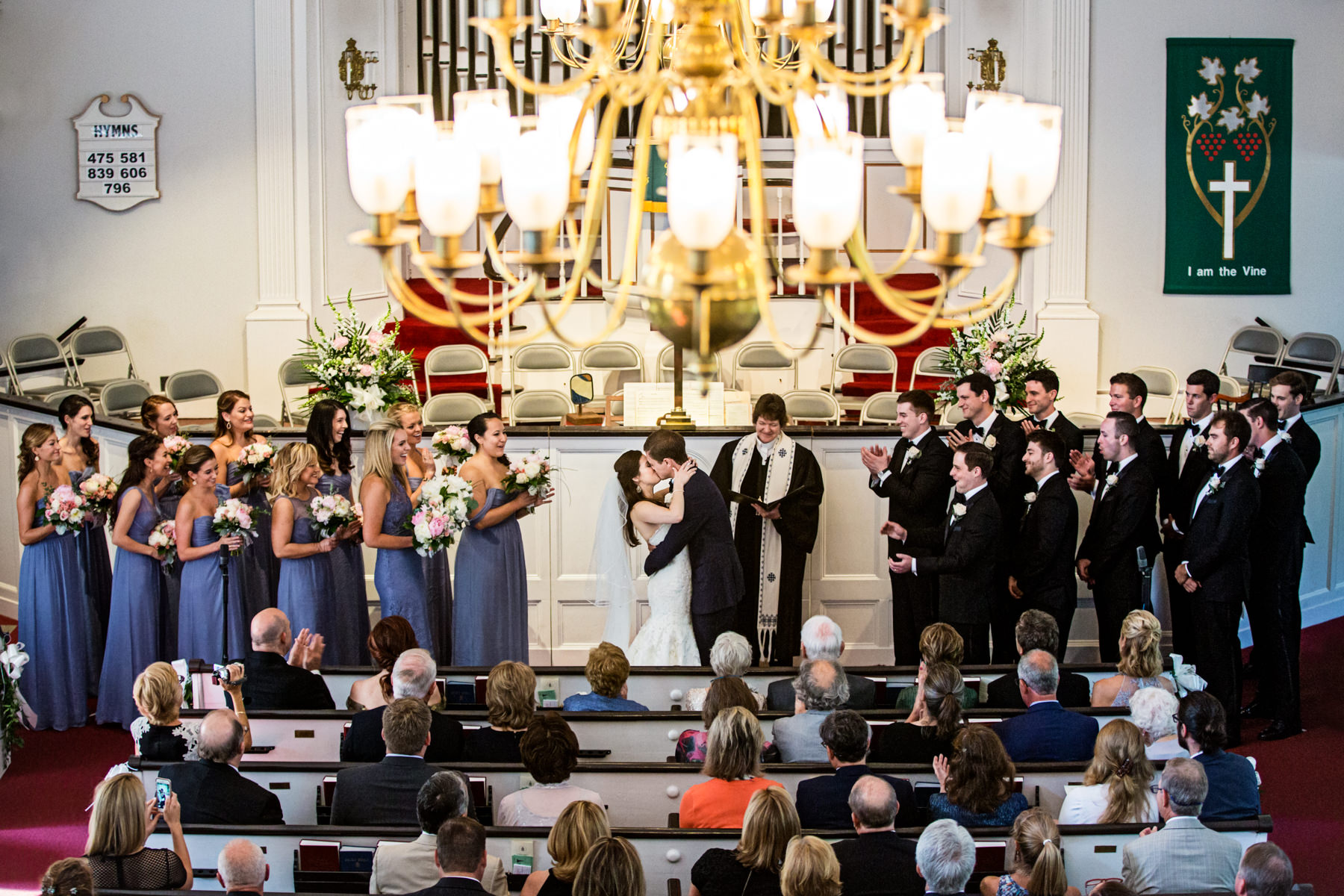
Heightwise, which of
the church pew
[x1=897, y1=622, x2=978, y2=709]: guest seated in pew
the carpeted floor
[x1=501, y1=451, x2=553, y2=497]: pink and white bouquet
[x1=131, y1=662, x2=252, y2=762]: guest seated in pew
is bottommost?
the carpeted floor

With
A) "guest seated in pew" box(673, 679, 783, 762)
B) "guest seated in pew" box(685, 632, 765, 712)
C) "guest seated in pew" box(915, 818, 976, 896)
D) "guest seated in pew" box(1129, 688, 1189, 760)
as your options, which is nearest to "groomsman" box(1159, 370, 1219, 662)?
"guest seated in pew" box(1129, 688, 1189, 760)

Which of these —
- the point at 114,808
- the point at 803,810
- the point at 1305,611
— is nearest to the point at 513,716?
the point at 803,810

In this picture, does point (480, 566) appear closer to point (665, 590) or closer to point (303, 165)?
point (665, 590)

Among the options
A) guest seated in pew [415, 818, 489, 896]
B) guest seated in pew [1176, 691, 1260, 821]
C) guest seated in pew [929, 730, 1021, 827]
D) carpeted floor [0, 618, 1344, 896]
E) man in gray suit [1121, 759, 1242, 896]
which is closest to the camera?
guest seated in pew [415, 818, 489, 896]

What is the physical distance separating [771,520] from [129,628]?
3705 millimetres

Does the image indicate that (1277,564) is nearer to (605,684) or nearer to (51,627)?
(605,684)

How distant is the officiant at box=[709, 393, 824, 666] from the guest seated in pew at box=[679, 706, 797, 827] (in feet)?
11.7

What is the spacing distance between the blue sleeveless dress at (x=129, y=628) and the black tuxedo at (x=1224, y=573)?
5670 millimetres

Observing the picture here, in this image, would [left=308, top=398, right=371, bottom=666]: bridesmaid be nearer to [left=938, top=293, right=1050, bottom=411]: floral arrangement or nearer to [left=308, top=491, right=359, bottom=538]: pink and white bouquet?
[left=308, top=491, right=359, bottom=538]: pink and white bouquet

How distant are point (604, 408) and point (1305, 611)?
5618 mm

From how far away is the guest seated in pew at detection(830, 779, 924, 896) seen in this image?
4734 millimetres

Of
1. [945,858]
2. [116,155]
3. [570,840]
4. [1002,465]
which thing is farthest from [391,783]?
[116,155]

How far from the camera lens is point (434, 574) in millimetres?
8508

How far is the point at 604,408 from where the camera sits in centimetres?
1265
